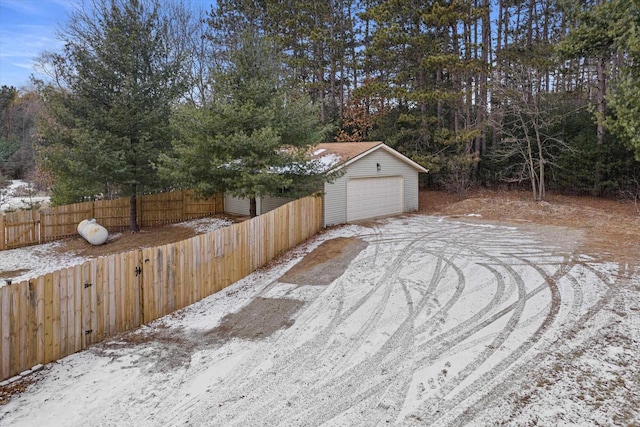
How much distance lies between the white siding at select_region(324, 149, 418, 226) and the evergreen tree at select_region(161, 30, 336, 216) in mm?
1910

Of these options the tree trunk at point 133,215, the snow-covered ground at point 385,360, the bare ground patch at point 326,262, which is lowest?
the snow-covered ground at point 385,360

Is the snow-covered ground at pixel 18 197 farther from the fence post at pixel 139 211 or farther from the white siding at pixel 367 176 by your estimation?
the white siding at pixel 367 176

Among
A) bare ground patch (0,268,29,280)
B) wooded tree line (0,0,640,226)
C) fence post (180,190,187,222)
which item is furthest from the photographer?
fence post (180,190,187,222)

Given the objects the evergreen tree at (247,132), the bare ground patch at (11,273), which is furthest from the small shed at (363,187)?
the bare ground patch at (11,273)

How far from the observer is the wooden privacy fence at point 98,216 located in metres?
13.8

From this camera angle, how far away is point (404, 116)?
2086 centimetres

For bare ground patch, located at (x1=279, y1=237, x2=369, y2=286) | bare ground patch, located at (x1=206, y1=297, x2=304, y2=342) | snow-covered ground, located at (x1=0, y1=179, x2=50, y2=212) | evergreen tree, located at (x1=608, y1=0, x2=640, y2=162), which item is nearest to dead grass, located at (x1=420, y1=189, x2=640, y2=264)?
evergreen tree, located at (x1=608, y1=0, x2=640, y2=162)

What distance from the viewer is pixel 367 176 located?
15578 mm

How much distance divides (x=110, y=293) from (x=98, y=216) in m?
11.2

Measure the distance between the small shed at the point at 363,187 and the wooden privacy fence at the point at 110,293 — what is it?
547cm

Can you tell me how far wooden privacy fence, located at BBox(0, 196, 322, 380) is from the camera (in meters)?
4.86

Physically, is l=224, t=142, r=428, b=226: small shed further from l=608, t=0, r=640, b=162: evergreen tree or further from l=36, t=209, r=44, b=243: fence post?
l=608, t=0, r=640, b=162: evergreen tree

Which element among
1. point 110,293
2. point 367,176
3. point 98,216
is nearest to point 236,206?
point 98,216

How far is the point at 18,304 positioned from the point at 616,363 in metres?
7.06
